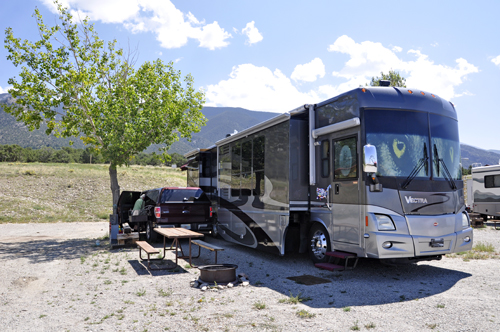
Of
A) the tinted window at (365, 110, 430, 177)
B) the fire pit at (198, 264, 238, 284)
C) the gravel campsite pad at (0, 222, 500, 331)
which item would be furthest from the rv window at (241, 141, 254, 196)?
the tinted window at (365, 110, 430, 177)

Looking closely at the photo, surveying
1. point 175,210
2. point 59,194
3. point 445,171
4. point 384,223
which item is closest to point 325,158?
point 384,223

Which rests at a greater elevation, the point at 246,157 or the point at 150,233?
the point at 246,157

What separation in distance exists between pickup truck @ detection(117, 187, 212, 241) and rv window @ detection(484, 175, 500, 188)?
13361 mm

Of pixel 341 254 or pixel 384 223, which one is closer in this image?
pixel 384 223

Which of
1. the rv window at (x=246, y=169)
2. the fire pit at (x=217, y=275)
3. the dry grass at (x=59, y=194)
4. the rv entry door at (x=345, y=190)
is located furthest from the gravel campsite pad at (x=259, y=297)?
the dry grass at (x=59, y=194)

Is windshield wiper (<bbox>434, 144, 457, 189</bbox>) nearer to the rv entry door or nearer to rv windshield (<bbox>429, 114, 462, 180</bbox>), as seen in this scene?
rv windshield (<bbox>429, 114, 462, 180</bbox>)

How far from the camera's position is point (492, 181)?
18.0 metres

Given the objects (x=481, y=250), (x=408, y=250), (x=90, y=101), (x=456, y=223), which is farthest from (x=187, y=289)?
(x=90, y=101)

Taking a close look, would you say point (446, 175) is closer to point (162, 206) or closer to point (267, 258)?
point (267, 258)

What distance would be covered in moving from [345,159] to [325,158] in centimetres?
56

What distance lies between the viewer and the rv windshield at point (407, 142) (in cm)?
674

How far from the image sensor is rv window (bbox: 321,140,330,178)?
7.57 meters

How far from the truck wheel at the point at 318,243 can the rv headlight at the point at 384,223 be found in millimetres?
1220

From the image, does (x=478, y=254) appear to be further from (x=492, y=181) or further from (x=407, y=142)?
(x=492, y=181)
